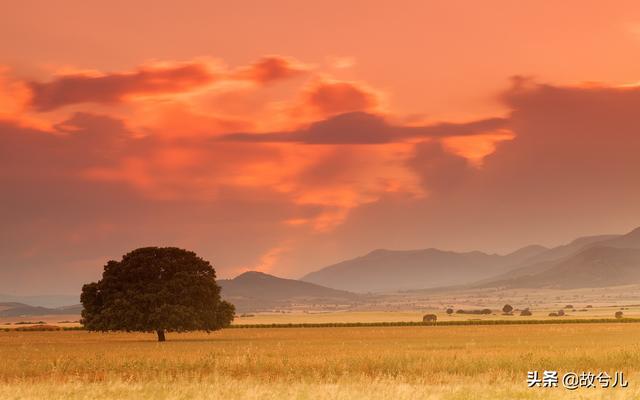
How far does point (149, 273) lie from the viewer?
92.7m

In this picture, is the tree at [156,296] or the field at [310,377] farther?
the tree at [156,296]

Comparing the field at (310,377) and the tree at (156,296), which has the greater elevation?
the tree at (156,296)

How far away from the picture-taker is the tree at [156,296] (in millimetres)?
88250

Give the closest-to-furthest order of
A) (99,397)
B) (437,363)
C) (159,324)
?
1. (99,397)
2. (437,363)
3. (159,324)

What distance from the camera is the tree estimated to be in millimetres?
88250

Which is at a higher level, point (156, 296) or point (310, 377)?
point (156, 296)

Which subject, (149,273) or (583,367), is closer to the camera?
(583,367)

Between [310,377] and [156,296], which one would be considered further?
[156,296]

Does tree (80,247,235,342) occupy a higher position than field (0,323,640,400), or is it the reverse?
tree (80,247,235,342)

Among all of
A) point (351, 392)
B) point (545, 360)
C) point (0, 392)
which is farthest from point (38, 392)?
point (545, 360)

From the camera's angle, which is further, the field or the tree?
the tree

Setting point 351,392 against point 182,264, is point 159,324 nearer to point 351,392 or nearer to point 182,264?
point 182,264

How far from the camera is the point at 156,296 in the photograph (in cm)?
8881

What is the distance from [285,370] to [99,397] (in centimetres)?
1613
